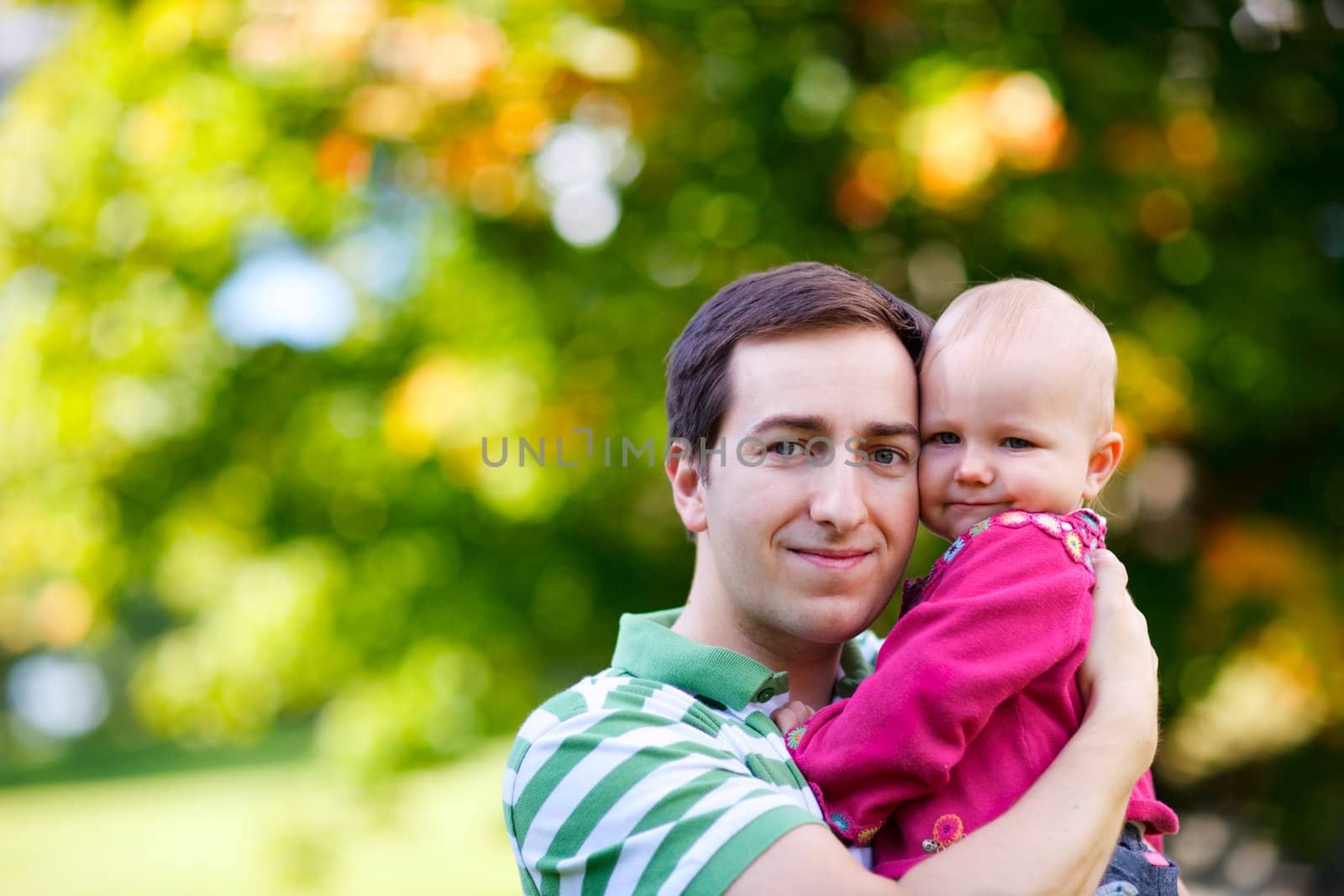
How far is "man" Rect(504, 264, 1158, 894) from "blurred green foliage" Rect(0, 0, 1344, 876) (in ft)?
7.18

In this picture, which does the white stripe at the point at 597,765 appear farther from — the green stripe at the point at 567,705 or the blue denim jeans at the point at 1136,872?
the blue denim jeans at the point at 1136,872

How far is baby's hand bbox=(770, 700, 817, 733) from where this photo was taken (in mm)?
2152

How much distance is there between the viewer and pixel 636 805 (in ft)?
5.98

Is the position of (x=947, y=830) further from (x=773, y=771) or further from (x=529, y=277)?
(x=529, y=277)

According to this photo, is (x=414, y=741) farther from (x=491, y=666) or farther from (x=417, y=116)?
(x=417, y=116)

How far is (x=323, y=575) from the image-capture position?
5062 millimetres

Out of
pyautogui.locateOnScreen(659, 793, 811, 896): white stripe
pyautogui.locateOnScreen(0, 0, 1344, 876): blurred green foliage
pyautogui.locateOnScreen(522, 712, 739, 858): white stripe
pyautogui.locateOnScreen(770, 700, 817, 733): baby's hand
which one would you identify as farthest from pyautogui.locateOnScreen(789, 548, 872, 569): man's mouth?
pyautogui.locateOnScreen(0, 0, 1344, 876): blurred green foliage

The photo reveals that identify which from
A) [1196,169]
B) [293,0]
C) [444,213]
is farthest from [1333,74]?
[293,0]

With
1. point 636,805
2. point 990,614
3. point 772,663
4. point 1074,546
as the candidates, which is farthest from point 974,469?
point 636,805

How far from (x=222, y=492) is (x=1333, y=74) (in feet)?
15.8

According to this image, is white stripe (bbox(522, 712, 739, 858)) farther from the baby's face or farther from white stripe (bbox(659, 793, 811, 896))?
the baby's face

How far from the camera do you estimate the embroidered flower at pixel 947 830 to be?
1834 mm

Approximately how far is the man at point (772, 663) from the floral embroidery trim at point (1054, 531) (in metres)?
0.07

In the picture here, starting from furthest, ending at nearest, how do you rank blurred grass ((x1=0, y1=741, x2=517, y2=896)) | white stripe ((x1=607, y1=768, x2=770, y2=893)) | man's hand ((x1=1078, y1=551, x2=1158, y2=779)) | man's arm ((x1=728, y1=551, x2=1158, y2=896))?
blurred grass ((x1=0, y1=741, x2=517, y2=896)) → man's hand ((x1=1078, y1=551, x2=1158, y2=779)) → white stripe ((x1=607, y1=768, x2=770, y2=893)) → man's arm ((x1=728, y1=551, x2=1158, y2=896))
